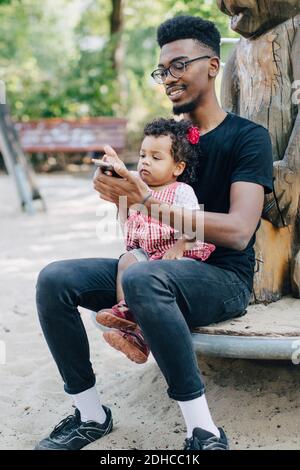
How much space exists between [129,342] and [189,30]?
1.24 meters

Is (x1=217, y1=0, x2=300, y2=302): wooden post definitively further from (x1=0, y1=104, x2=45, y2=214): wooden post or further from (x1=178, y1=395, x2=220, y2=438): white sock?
(x1=0, y1=104, x2=45, y2=214): wooden post

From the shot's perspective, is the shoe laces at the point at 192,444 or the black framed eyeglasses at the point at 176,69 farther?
the black framed eyeglasses at the point at 176,69

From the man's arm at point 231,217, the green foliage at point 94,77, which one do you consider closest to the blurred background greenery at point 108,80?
the green foliage at point 94,77

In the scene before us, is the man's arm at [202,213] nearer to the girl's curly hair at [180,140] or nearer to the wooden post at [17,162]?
the girl's curly hair at [180,140]

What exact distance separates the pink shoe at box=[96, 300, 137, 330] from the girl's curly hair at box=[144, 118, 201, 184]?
592 millimetres

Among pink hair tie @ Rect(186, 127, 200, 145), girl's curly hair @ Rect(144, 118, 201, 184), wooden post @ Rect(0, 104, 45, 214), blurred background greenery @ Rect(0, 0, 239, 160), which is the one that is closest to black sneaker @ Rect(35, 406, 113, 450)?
girl's curly hair @ Rect(144, 118, 201, 184)

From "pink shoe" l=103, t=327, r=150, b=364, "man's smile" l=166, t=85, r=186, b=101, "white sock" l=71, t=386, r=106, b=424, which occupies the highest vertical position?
"man's smile" l=166, t=85, r=186, b=101

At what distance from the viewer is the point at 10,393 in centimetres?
323

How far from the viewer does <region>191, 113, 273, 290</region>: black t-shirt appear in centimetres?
245

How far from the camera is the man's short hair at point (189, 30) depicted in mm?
2615

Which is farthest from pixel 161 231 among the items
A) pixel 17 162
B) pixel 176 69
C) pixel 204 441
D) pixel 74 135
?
pixel 74 135

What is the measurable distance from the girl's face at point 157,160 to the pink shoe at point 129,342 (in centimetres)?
60
